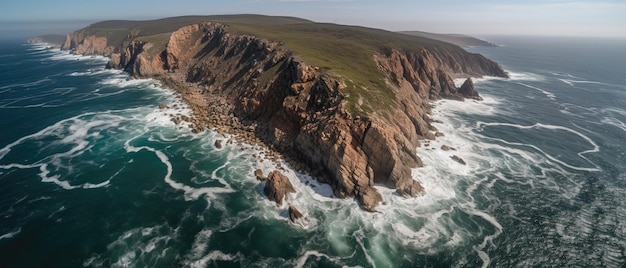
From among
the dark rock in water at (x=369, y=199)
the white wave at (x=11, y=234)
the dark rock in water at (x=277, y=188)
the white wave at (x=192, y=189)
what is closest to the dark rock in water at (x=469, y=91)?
the dark rock in water at (x=369, y=199)

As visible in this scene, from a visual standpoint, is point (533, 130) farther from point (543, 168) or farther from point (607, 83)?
point (607, 83)

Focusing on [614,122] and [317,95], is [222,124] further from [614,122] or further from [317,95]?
[614,122]

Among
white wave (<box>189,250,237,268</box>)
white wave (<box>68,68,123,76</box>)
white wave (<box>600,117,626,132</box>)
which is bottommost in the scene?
white wave (<box>189,250,237,268</box>)

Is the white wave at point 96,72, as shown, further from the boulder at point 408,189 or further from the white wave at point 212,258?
the boulder at point 408,189

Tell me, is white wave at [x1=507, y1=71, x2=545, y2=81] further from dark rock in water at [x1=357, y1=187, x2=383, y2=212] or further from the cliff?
dark rock in water at [x1=357, y1=187, x2=383, y2=212]

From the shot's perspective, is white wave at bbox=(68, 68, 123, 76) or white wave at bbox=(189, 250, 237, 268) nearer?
white wave at bbox=(189, 250, 237, 268)

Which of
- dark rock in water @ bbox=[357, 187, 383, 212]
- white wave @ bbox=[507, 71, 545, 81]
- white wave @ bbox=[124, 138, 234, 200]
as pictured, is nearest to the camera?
dark rock in water @ bbox=[357, 187, 383, 212]

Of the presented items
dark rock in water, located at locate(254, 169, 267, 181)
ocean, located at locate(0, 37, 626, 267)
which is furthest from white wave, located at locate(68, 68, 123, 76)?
dark rock in water, located at locate(254, 169, 267, 181)

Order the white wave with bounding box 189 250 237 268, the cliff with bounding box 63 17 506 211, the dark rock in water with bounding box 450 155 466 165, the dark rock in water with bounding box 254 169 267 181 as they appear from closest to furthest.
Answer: the white wave with bounding box 189 250 237 268 < the cliff with bounding box 63 17 506 211 < the dark rock in water with bounding box 254 169 267 181 < the dark rock in water with bounding box 450 155 466 165
